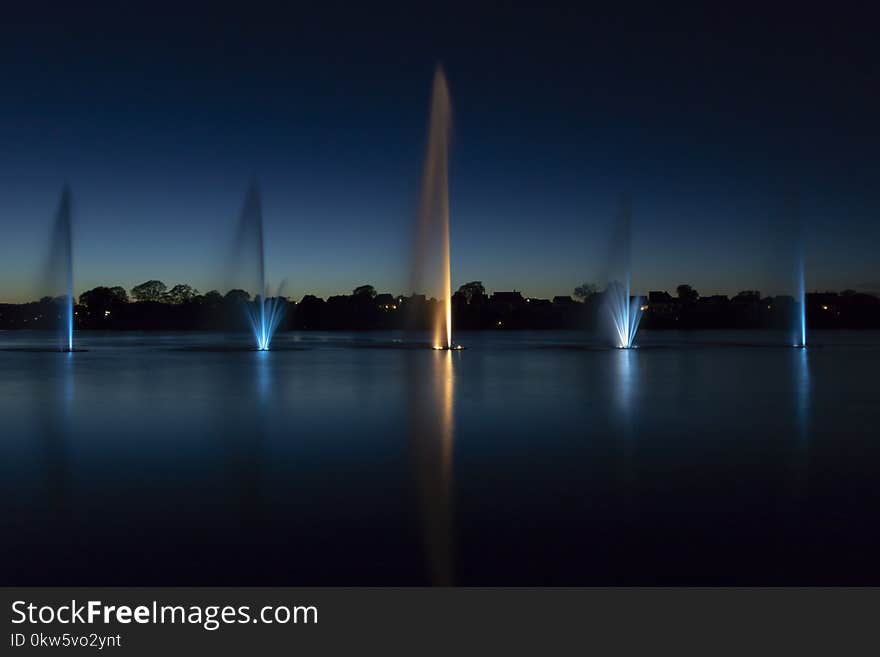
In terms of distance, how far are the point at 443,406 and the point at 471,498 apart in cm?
787

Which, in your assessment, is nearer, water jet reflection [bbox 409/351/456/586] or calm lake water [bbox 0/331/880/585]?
calm lake water [bbox 0/331/880/585]

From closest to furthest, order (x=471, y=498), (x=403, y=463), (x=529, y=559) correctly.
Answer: (x=529, y=559)
(x=471, y=498)
(x=403, y=463)

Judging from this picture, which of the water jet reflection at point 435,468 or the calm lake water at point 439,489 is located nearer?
the calm lake water at point 439,489

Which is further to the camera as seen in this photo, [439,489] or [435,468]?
[435,468]

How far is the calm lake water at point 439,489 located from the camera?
211 inches

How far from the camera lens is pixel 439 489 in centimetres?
780

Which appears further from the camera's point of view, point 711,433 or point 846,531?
point 711,433

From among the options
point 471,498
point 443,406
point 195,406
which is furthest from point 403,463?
point 195,406

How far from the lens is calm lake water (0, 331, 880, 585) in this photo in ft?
17.5
